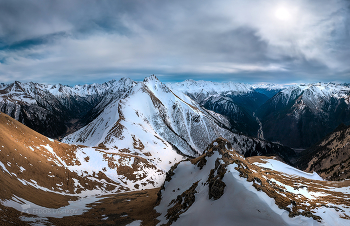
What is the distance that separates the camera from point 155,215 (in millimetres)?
42750

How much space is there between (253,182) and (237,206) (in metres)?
6.04

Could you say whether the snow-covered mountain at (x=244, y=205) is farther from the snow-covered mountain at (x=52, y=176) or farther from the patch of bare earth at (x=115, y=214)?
the snow-covered mountain at (x=52, y=176)

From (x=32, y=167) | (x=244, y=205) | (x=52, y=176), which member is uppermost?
(x=244, y=205)

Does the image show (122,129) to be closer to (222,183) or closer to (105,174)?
(105,174)

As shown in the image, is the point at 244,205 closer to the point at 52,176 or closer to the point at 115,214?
the point at 115,214

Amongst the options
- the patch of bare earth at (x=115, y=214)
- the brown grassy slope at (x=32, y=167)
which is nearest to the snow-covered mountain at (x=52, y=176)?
the brown grassy slope at (x=32, y=167)

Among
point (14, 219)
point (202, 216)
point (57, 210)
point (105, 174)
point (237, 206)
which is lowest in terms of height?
point (105, 174)

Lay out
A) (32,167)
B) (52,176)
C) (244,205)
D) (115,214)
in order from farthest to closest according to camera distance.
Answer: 1. (52,176)
2. (32,167)
3. (115,214)
4. (244,205)

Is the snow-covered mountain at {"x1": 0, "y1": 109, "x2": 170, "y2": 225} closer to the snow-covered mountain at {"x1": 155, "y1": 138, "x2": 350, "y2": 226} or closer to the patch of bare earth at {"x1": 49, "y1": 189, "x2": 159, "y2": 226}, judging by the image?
the patch of bare earth at {"x1": 49, "y1": 189, "x2": 159, "y2": 226}

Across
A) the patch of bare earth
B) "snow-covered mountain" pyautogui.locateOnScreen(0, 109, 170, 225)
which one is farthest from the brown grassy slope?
the patch of bare earth

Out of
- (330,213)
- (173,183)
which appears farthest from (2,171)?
(330,213)

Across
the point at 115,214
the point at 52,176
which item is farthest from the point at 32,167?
the point at 115,214

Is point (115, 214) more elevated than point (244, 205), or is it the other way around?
point (244, 205)

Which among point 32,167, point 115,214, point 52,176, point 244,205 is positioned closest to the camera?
point 244,205
